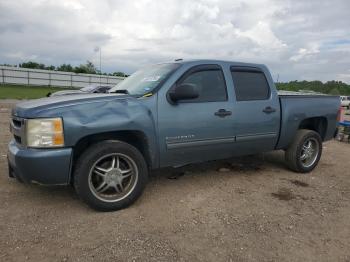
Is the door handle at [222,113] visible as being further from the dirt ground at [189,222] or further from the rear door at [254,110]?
the dirt ground at [189,222]

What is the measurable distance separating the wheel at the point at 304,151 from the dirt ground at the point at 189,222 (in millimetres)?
495

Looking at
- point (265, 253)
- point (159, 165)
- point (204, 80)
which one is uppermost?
point (204, 80)

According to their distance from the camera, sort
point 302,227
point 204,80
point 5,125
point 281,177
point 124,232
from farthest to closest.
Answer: point 5,125 < point 281,177 < point 204,80 < point 302,227 < point 124,232

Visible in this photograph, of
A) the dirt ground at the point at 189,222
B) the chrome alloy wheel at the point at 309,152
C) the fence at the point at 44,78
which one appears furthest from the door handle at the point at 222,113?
the fence at the point at 44,78

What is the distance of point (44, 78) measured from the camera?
43781mm

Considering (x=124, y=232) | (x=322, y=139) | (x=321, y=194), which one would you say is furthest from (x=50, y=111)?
(x=322, y=139)

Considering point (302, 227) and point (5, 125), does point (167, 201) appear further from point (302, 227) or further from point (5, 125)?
point (5, 125)

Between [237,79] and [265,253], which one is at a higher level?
[237,79]

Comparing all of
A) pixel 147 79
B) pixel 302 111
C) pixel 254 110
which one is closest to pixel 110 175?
pixel 147 79

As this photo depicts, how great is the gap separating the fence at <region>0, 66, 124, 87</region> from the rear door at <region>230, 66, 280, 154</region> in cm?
4006

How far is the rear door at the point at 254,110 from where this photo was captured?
189 inches

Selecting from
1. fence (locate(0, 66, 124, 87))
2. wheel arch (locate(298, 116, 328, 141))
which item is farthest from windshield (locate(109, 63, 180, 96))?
fence (locate(0, 66, 124, 87))

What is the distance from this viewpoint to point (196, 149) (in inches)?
173

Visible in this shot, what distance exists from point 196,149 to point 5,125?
7.38m
